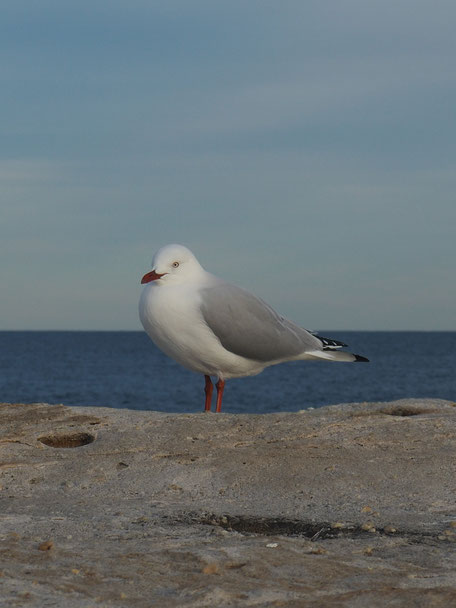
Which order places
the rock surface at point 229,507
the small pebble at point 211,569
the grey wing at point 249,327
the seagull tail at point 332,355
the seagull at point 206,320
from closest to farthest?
1. the rock surface at point 229,507
2. the small pebble at point 211,569
3. the seagull at point 206,320
4. the grey wing at point 249,327
5. the seagull tail at point 332,355

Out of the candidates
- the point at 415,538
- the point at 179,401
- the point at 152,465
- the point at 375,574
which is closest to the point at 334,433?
the point at 152,465

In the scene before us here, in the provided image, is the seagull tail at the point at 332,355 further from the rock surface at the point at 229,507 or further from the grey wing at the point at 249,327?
the rock surface at the point at 229,507

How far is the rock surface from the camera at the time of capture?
511cm

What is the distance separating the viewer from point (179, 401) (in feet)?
164

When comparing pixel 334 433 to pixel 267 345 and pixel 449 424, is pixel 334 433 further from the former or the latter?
pixel 267 345

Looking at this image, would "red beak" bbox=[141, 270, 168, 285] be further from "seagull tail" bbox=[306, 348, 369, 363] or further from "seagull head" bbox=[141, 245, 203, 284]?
"seagull tail" bbox=[306, 348, 369, 363]

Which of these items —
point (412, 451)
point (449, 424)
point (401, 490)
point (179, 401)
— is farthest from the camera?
point (179, 401)

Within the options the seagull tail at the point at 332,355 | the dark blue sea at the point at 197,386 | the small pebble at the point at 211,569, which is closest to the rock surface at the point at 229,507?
the small pebble at the point at 211,569

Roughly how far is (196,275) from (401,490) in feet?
11.7

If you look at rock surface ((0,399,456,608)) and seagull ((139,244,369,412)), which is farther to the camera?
seagull ((139,244,369,412))

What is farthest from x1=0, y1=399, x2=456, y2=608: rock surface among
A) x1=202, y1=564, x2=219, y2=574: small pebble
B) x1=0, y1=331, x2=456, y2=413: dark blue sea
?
x1=0, y1=331, x2=456, y2=413: dark blue sea

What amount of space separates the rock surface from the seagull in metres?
1.00

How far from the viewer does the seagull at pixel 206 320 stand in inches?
383

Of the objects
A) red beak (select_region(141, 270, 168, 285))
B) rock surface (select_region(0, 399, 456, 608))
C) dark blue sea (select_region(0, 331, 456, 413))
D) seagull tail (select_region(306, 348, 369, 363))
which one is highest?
red beak (select_region(141, 270, 168, 285))
